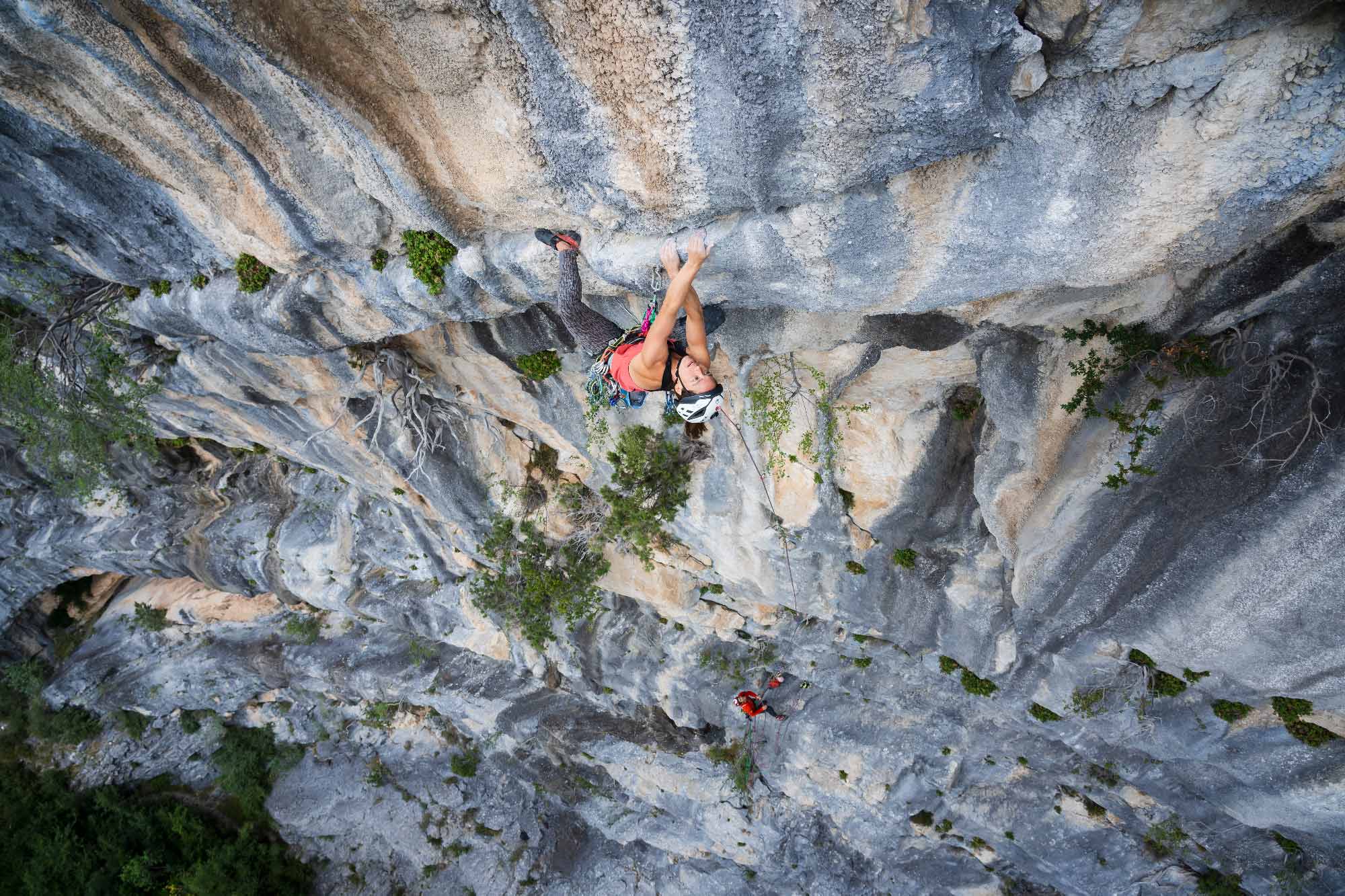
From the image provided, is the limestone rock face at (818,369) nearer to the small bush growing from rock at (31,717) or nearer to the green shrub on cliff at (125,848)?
the green shrub on cliff at (125,848)

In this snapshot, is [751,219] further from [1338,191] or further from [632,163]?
[1338,191]

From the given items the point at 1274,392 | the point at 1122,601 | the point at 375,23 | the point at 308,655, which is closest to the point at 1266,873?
the point at 1122,601

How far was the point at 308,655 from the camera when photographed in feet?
48.9

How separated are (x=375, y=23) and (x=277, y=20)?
482 mm

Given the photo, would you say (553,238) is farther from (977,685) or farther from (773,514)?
(977,685)

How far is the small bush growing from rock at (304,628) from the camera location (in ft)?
49.1

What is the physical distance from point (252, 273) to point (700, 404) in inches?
200

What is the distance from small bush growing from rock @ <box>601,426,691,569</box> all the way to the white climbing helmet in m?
3.70

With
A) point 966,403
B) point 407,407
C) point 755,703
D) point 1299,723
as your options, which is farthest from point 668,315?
point 755,703

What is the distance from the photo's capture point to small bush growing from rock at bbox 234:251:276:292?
246 inches

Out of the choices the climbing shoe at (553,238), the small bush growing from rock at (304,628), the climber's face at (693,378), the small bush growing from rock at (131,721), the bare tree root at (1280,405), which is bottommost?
the small bush growing from rock at (131,721)

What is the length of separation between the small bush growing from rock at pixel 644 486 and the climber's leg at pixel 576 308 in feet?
8.52

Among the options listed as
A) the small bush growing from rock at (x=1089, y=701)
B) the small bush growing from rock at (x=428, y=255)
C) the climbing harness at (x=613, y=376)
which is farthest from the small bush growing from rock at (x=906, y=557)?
the small bush growing from rock at (x=428, y=255)

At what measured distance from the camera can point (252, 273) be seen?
6293 mm
